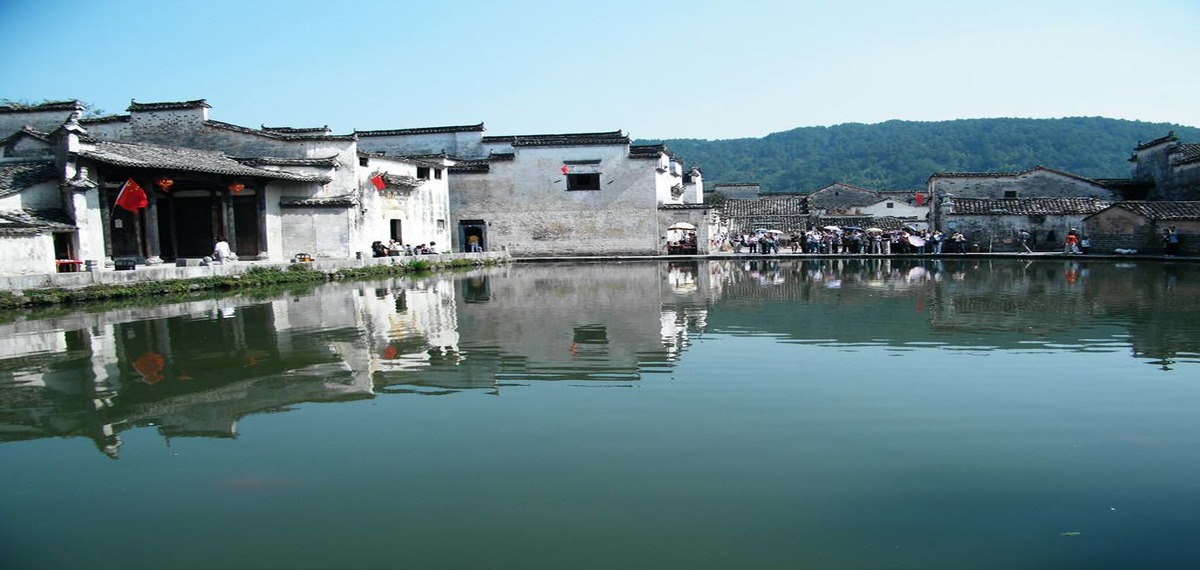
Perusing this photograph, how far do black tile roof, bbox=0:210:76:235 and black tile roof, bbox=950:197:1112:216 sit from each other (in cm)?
2738

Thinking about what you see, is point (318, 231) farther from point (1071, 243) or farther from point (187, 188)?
point (1071, 243)

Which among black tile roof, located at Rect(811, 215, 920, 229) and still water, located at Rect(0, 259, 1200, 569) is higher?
black tile roof, located at Rect(811, 215, 920, 229)

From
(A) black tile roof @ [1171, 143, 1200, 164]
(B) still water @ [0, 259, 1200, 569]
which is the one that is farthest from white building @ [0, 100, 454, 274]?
(A) black tile roof @ [1171, 143, 1200, 164]

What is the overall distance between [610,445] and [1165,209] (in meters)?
25.6

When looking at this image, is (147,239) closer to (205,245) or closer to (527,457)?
(205,245)

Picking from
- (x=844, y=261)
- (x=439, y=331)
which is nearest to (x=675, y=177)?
(x=844, y=261)

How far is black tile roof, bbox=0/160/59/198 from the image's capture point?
17.2 metres

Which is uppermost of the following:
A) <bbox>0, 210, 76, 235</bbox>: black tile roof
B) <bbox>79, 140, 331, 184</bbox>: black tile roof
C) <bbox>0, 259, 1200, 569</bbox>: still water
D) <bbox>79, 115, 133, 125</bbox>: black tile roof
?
<bbox>79, 115, 133, 125</bbox>: black tile roof

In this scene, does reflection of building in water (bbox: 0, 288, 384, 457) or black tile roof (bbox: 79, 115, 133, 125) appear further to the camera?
black tile roof (bbox: 79, 115, 133, 125)

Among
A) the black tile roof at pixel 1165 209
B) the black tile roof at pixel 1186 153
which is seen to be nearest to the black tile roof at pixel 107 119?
the black tile roof at pixel 1165 209

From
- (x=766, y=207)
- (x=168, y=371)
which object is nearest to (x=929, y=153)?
(x=766, y=207)

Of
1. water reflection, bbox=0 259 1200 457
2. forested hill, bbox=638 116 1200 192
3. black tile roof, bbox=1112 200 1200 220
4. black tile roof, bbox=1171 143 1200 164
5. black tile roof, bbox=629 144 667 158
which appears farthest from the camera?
forested hill, bbox=638 116 1200 192

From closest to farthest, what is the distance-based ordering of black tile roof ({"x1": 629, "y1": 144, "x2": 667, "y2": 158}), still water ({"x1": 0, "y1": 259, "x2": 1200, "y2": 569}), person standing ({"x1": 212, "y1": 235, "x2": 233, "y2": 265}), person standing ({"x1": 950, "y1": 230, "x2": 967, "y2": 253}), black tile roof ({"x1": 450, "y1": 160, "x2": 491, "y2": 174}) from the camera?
still water ({"x1": 0, "y1": 259, "x2": 1200, "y2": 569})
person standing ({"x1": 212, "y1": 235, "x2": 233, "y2": 265})
person standing ({"x1": 950, "y1": 230, "x2": 967, "y2": 253})
black tile roof ({"x1": 629, "y1": 144, "x2": 667, "y2": 158})
black tile roof ({"x1": 450, "y1": 160, "x2": 491, "y2": 174})

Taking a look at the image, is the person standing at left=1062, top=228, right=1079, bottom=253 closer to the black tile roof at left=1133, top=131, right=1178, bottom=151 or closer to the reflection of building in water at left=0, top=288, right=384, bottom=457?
the black tile roof at left=1133, top=131, right=1178, bottom=151
